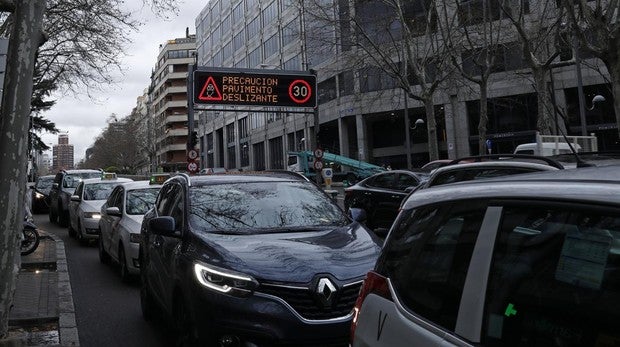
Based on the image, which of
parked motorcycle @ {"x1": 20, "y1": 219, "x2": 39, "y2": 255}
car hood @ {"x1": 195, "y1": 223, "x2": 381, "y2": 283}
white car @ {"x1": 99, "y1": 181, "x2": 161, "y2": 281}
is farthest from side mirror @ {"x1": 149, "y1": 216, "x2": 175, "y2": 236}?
parked motorcycle @ {"x1": 20, "y1": 219, "x2": 39, "y2": 255}

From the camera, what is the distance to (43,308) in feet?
22.5

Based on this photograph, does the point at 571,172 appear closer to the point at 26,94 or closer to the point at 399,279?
the point at 399,279

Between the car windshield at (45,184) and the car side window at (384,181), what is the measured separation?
59.0 feet

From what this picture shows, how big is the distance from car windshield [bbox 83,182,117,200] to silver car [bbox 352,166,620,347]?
44.4 feet

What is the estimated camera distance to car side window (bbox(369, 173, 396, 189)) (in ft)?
44.0

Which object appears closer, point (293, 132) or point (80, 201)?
point (80, 201)

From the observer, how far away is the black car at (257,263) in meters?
3.92

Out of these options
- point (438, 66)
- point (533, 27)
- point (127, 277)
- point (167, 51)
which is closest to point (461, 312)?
point (127, 277)

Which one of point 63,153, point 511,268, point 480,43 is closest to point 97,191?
point 511,268

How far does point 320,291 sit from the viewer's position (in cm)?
400

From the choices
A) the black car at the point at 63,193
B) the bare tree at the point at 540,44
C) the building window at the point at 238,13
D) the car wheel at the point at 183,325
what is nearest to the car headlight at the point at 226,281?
the car wheel at the point at 183,325

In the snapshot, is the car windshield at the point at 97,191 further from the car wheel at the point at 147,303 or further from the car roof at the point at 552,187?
the car roof at the point at 552,187

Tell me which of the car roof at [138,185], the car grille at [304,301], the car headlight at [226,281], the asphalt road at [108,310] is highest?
the car roof at [138,185]

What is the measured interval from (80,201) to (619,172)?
14.1m
